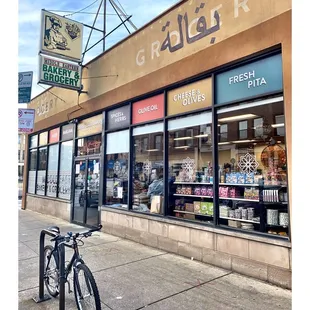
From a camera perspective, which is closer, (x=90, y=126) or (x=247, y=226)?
(x=247, y=226)

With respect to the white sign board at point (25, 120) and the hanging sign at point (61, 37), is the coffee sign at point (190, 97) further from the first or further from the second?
the white sign board at point (25, 120)

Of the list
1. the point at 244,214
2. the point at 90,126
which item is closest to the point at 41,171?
the point at 90,126

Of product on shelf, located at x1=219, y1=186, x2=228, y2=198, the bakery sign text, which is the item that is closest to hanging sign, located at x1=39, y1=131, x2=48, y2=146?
the bakery sign text

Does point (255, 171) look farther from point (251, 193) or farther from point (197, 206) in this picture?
point (197, 206)

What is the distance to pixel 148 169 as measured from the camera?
752 cm

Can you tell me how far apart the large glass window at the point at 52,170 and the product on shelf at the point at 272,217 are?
31.0ft

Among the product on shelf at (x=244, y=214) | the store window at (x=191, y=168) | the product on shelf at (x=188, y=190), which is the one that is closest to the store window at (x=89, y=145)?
the store window at (x=191, y=168)

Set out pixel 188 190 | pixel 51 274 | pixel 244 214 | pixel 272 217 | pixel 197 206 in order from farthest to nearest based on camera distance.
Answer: pixel 188 190 < pixel 197 206 < pixel 244 214 < pixel 272 217 < pixel 51 274

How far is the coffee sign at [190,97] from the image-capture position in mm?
5918

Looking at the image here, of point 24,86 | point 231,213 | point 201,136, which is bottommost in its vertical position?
point 231,213

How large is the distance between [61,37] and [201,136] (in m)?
6.37

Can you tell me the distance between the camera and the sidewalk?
384cm

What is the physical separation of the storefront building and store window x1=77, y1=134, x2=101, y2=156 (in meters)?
0.07

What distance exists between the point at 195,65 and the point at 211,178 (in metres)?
2.43
